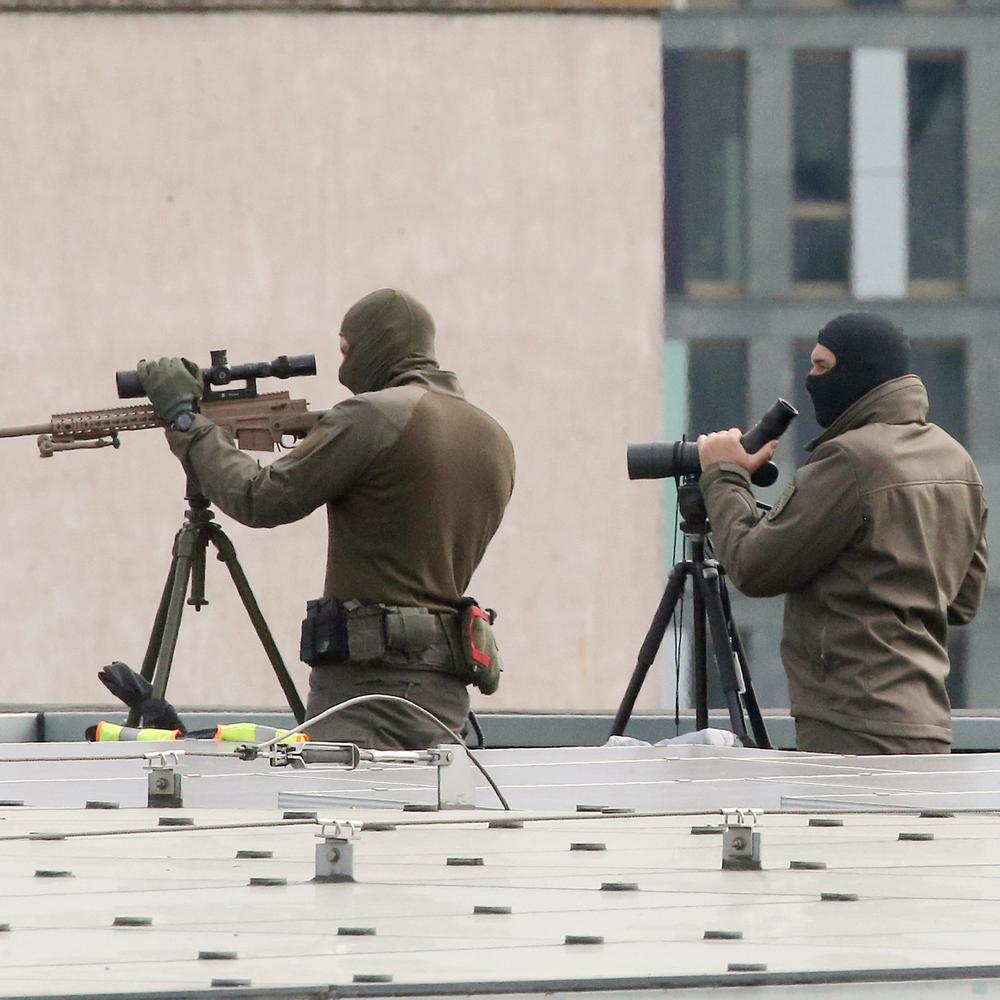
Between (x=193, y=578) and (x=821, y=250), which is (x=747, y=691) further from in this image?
(x=821, y=250)

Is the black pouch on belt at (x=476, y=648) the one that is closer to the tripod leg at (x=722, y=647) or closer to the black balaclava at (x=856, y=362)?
the black balaclava at (x=856, y=362)

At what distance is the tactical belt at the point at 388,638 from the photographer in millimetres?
4941

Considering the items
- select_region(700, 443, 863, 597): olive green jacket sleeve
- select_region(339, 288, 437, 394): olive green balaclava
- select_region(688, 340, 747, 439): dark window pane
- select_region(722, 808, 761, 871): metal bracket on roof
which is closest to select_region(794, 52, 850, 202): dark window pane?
select_region(688, 340, 747, 439): dark window pane

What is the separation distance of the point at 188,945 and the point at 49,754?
7.88 feet

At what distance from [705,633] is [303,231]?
9.14 m

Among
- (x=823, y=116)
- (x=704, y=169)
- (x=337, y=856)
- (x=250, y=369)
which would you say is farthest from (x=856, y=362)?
(x=823, y=116)

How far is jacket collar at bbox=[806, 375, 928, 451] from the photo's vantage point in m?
4.72

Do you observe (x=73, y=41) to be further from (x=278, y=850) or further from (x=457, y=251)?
(x=278, y=850)

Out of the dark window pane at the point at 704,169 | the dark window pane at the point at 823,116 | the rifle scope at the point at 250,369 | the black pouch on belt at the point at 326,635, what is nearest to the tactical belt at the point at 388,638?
the black pouch on belt at the point at 326,635

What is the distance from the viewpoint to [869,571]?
14.9 feet

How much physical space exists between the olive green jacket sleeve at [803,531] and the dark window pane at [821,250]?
49.9 feet

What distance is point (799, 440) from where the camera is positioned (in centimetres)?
1969

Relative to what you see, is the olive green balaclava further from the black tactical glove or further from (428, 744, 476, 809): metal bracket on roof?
(428, 744, 476, 809): metal bracket on roof

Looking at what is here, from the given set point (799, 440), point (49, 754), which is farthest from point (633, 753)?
point (799, 440)
